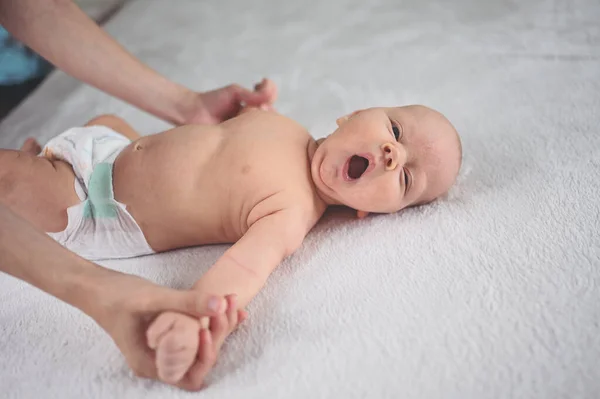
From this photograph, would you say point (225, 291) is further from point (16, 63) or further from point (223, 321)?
point (16, 63)

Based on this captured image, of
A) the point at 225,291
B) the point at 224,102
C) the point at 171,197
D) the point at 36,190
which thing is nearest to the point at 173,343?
the point at 225,291

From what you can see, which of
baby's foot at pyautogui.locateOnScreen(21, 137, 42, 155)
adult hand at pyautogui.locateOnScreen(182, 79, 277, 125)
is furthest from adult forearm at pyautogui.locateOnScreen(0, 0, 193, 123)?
baby's foot at pyautogui.locateOnScreen(21, 137, 42, 155)

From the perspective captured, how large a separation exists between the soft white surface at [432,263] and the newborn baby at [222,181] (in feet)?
0.17

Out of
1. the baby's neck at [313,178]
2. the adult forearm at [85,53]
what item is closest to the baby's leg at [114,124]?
the adult forearm at [85,53]

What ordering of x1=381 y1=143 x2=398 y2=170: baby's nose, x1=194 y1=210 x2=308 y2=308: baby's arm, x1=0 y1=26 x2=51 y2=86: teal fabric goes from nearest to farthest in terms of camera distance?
x1=194 y1=210 x2=308 y2=308: baby's arm → x1=381 y1=143 x2=398 y2=170: baby's nose → x1=0 y1=26 x2=51 y2=86: teal fabric

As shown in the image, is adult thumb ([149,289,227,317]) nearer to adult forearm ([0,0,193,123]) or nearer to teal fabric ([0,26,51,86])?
adult forearm ([0,0,193,123])

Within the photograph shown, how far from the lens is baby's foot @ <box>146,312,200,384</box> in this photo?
26.0 inches

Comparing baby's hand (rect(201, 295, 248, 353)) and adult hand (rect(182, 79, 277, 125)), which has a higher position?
baby's hand (rect(201, 295, 248, 353))

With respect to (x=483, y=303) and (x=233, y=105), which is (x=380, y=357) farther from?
(x=233, y=105)

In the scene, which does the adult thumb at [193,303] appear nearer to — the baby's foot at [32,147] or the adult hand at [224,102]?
the adult hand at [224,102]

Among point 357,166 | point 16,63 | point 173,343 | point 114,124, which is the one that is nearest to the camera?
point 173,343

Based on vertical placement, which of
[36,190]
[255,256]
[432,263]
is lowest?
[432,263]

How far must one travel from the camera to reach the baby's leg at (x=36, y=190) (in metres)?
0.97

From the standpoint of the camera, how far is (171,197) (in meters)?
0.99
